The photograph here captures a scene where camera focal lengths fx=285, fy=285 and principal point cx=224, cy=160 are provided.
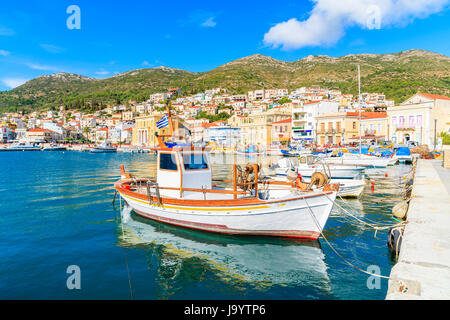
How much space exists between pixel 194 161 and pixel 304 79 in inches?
5981

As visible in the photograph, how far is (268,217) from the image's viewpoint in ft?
28.8

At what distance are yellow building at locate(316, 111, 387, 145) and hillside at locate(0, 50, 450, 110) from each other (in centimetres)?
3423

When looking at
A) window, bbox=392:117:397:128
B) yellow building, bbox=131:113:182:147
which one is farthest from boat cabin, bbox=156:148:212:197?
yellow building, bbox=131:113:182:147

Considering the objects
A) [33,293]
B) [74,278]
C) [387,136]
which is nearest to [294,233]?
[74,278]

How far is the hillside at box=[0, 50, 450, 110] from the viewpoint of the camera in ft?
314

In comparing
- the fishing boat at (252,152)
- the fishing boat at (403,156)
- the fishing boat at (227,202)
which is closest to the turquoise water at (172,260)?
the fishing boat at (227,202)

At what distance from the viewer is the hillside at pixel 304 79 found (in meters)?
95.8

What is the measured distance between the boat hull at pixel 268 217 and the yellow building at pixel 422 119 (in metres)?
43.9

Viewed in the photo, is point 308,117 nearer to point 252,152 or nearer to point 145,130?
point 252,152

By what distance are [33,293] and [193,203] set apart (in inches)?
189

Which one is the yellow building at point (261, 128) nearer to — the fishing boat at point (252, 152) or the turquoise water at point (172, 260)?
the fishing boat at point (252, 152)

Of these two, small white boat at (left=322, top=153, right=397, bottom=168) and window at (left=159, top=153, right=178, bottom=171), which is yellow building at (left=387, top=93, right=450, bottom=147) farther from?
window at (left=159, top=153, right=178, bottom=171)

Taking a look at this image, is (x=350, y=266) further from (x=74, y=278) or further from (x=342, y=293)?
(x=74, y=278)

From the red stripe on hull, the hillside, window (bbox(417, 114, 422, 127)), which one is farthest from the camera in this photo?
the hillside
